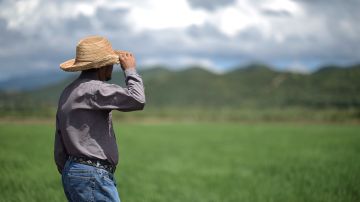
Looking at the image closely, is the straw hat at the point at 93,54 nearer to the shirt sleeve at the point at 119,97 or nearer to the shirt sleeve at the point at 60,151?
the shirt sleeve at the point at 119,97

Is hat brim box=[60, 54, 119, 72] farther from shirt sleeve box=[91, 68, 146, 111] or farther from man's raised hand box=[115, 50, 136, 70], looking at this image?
shirt sleeve box=[91, 68, 146, 111]

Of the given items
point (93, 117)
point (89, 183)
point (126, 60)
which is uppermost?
point (126, 60)

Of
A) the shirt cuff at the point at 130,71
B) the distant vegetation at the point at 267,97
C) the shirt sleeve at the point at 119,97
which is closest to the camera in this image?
the shirt sleeve at the point at 119,97

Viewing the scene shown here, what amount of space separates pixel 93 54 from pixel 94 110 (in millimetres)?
390

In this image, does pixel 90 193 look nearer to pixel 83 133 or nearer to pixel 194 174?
pixel 83 133

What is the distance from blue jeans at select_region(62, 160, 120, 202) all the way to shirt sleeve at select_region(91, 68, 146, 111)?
1.39 ft

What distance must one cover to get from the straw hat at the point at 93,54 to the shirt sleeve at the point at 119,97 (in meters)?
0.21

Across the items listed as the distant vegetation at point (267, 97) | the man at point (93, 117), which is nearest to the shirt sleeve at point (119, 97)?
the man at point (93, 117)

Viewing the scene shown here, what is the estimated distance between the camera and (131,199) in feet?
24.7

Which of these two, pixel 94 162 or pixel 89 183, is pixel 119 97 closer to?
pixel 94 162

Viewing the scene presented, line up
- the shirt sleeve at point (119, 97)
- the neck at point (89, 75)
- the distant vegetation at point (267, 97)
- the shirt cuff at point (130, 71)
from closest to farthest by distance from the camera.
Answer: the shirt sleeve at point (119, 97) < the shirt cuff at point (130, 71) < the neck at point (89, 75) < the distant vegetation at point (267, 97)

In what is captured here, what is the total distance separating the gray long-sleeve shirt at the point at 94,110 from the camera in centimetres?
303

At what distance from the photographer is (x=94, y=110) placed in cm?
311

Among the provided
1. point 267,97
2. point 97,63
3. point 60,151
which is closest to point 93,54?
point 97,63
